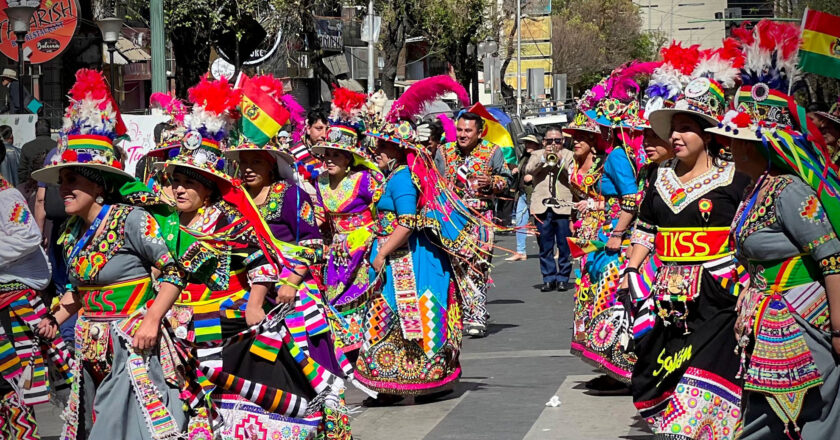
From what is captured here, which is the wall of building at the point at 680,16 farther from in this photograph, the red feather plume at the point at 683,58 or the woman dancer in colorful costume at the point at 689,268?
the woman dancer in colorful costume at the point at 689,268

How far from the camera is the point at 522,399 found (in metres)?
9.12

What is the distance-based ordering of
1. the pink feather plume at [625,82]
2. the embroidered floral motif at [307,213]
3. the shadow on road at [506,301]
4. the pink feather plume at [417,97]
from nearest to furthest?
the embroidered floral motif at [307,213], the pink feather plume at [417,97], the pink feather plume at [625,82], the shadow on road at [506,301]

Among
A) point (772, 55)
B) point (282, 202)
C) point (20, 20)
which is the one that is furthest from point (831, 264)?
point (20, 20)

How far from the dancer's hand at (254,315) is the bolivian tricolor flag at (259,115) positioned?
3.32 ft

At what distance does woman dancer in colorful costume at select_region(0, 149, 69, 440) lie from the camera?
22.9ft

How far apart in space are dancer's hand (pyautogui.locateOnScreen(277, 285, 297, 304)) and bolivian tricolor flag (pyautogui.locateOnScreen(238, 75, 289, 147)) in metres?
0.88

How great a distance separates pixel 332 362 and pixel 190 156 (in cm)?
137

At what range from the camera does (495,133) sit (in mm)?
13453

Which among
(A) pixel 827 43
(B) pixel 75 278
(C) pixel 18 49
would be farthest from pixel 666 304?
(C) pixel 18 49

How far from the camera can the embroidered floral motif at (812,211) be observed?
17.9 feet

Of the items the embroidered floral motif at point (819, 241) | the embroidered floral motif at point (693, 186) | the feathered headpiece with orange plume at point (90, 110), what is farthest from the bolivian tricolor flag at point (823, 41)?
the feathered headpiece with orange plume at point (90, 110)

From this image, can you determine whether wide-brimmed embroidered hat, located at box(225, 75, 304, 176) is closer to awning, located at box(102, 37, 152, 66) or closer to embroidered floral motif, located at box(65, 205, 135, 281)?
embroidered floral motif, located at box(65, 205, 135, 281)

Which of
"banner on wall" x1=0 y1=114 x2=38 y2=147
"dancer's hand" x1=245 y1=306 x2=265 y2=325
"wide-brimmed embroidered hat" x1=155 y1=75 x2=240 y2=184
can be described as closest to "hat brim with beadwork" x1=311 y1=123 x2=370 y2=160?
"wide-brimmed embroidered hat" x1=155 y1=75 x2=240 y2=184

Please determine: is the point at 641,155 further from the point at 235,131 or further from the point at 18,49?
the point at 18,49
